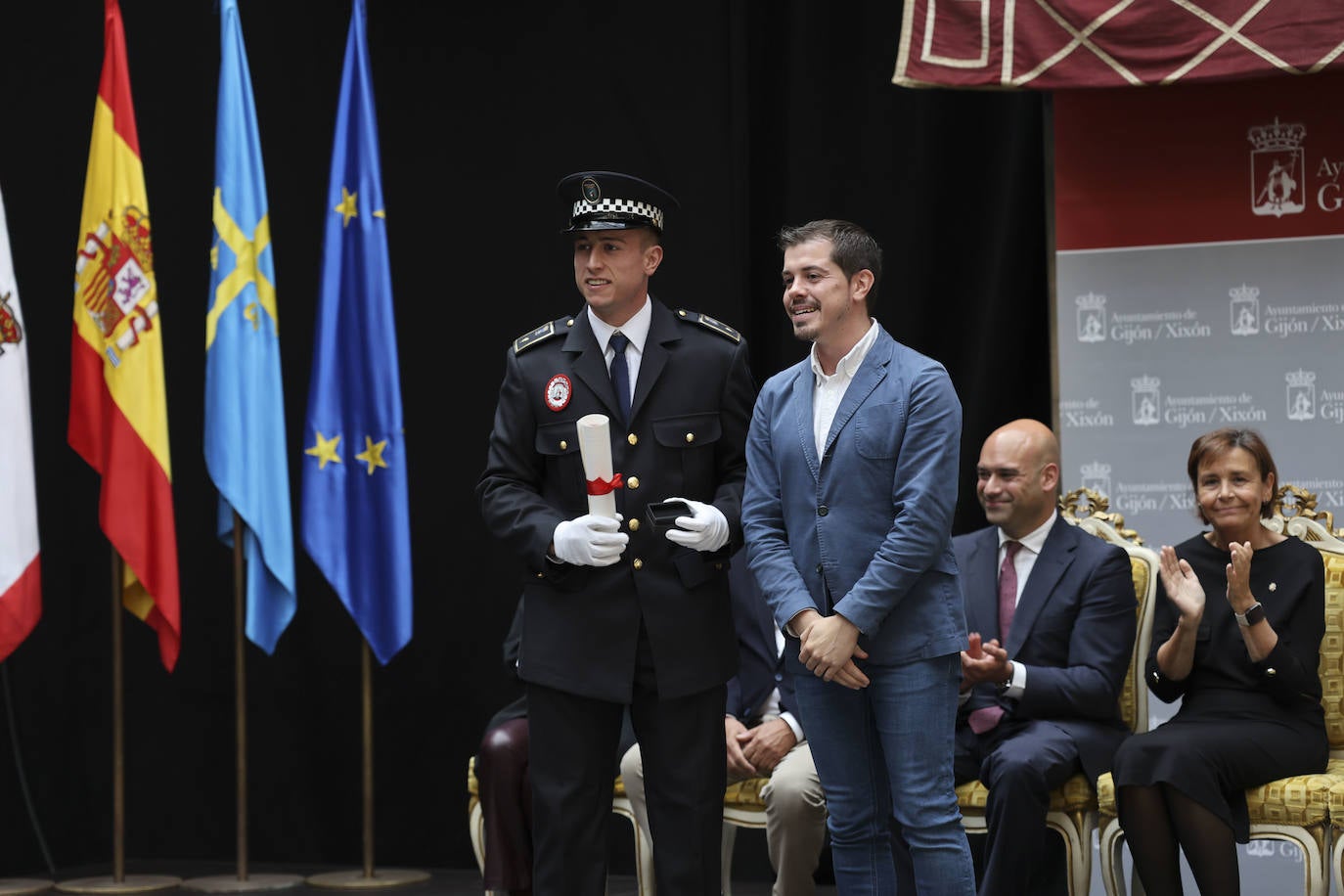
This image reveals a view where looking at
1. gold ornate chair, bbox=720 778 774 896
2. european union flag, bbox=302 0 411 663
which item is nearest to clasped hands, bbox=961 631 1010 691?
gold ornate chair, bbox=720 778 774 896

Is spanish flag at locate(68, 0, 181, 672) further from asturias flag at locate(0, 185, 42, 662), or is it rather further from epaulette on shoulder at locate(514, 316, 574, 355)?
epaulette on shoulder at locate(514, 316, 574, 355)

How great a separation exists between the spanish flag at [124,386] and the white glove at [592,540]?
2.17 m

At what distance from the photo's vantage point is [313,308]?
5555 millimetres

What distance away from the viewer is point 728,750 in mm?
3820

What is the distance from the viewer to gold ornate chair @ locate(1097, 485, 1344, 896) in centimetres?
330

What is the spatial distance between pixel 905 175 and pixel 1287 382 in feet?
4.31

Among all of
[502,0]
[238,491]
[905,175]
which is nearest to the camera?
[238,491]

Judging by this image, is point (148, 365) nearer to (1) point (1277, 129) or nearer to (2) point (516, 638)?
(2) point (516, 638)

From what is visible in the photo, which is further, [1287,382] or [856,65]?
[856,65]

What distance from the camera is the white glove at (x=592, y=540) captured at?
2.86 metres

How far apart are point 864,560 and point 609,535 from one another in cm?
46

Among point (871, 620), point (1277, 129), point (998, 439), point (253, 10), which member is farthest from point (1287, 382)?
point (253, 10)

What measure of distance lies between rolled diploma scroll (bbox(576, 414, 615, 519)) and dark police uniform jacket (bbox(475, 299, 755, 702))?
0.38 feet

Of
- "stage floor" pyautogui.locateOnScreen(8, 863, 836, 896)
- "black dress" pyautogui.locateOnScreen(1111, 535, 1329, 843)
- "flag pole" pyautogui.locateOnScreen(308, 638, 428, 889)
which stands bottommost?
"stage floor" pyautogui.locateOnScreen(8, 863, 836, 896)
